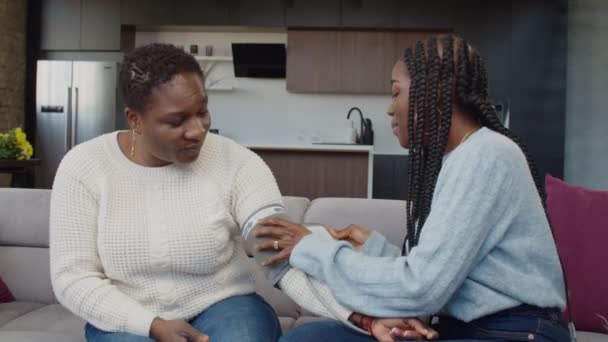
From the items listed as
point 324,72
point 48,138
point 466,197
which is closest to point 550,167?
point 324,72

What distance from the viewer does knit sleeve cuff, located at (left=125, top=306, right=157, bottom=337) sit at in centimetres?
131

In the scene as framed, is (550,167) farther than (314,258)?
Yes

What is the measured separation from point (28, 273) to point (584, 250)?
1854 millimetres

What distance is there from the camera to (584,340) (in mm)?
1785

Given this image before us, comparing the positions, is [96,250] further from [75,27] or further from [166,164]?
[75,27]

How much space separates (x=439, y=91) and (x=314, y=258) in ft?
1.30

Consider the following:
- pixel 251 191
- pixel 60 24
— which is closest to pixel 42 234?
pixel 251 191

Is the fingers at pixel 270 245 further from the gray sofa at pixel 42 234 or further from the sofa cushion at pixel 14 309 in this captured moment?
the sofa cushion at pixel 14 309

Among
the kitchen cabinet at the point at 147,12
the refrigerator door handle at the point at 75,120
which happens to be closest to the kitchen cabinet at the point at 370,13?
the kitchen cabinet at the point at 147,12

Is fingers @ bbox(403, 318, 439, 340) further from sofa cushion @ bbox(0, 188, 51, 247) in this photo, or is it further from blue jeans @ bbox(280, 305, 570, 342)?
sofa cushion @ bbox(0, 188, 51, 247)

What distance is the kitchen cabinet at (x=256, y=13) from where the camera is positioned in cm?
641

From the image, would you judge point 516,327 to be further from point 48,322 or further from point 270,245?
point 48,322

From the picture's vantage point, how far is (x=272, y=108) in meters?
6.99

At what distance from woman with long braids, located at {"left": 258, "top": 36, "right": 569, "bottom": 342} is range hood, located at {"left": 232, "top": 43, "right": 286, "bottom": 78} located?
5.48 meters
